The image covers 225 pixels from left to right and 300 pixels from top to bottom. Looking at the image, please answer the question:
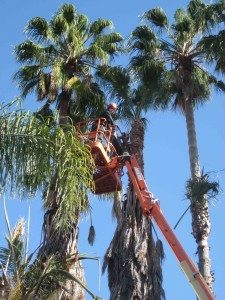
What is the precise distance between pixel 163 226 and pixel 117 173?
1989mm

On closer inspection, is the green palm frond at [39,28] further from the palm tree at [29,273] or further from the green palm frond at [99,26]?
the palm tree at [29,273]

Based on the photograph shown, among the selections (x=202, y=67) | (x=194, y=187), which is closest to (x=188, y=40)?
(x=202, y=67)

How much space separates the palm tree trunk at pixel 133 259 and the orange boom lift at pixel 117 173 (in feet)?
1.47

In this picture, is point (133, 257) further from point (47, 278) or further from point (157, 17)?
point (157, 17)

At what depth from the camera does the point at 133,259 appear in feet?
48.5

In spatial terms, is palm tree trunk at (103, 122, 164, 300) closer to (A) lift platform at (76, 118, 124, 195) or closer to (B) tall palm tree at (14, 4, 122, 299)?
(A) lift platform at (76, 118, 124, 195)

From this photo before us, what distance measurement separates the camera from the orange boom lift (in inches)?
541

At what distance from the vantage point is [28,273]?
8445 millimetres

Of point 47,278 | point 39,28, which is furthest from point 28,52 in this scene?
point 47,278

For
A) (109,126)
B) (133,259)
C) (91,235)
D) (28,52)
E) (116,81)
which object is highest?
(28,52)

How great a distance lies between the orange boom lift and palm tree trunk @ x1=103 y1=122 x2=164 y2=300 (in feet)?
1.47

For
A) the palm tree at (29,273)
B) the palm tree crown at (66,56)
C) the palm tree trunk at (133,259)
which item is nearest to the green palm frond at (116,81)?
the palm tree crown at (66,56)

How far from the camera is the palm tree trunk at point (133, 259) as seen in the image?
1431 centimetres

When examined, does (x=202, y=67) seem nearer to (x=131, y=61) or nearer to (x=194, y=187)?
(x=131, y=61)
